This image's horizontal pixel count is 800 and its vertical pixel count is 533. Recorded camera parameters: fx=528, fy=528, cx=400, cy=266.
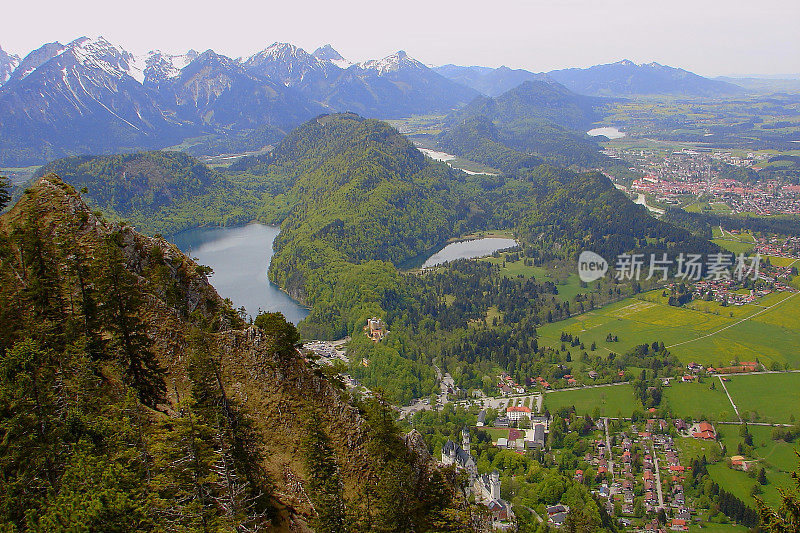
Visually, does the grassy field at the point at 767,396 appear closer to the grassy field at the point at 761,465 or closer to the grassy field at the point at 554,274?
the grassy field at the point at 761,465

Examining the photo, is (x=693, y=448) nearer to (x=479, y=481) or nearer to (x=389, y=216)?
(x=479, y=481)

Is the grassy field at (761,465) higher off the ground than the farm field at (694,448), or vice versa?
the farm field at (694,448)

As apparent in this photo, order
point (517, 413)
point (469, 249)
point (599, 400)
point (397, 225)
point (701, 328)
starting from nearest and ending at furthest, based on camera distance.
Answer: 1. point (517, 413)
2. point (599, 400)
3. point (701, 328)
4. point (397, 225)
5. point (469, 249)

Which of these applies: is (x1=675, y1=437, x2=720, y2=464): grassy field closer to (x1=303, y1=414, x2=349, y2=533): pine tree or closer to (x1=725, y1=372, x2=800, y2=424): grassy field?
(x1=725, y1=372, x2=800, y2=424): grassy field

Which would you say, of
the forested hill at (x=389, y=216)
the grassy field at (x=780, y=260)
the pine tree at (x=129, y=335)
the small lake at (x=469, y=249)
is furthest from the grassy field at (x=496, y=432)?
the grassy field at (x=780, y=260)

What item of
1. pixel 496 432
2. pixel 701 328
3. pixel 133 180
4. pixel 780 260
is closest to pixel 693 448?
pixel 496 432

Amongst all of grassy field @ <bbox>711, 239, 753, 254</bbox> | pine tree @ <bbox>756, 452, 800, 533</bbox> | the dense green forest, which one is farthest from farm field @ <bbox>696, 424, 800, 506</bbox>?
grassy field @ <bbox>711, 239, 753, 254</bbox>
